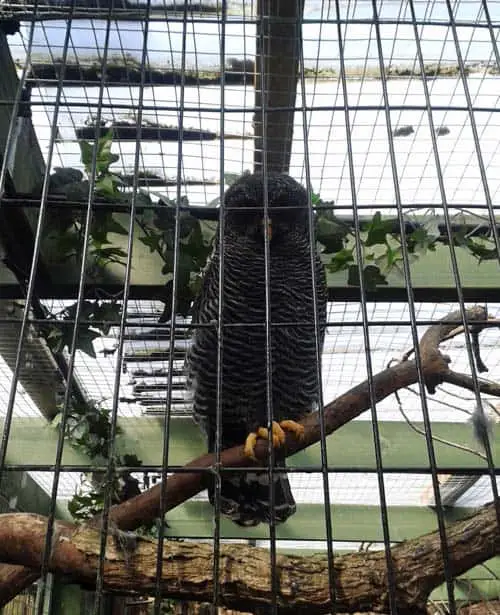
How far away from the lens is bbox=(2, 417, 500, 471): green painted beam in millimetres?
3182

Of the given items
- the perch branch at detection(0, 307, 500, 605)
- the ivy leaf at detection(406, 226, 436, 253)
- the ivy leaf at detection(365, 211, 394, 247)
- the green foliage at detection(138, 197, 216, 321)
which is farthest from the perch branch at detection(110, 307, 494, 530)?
the green foliage at detection(138, 197, 216, 321)

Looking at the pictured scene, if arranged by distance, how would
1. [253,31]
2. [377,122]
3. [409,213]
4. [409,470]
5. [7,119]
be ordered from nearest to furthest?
1. [409,470]
2. [253,31]
3. [7,119]
4. [377,122]
5. [409,213]

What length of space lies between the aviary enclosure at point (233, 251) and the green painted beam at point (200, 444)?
1 centimetres

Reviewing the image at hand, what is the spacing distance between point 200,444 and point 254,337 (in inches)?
37.4

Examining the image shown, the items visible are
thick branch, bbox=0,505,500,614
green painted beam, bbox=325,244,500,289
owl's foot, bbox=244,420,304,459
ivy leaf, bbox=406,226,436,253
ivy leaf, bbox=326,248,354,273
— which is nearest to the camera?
thick branch, bbox=0,505,500,614

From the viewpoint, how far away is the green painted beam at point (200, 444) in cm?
318

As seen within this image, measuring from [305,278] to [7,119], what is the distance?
4.87ft

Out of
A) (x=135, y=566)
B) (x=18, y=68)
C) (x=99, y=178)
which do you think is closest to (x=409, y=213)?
(x=99, y=178)

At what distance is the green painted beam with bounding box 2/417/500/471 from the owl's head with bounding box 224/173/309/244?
1182 mm

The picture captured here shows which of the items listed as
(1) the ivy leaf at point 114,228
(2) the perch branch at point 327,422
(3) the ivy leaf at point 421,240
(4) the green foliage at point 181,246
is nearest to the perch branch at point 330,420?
(2) the perch branch at point 327,422

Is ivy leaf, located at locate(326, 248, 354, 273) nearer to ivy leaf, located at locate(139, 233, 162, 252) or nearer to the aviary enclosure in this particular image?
the aviary enclosure

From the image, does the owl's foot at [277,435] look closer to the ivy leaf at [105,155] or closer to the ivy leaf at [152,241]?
the ivy leaf at [152,241]

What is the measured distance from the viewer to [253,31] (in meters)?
2.17

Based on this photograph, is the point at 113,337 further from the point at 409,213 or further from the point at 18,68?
the point at 409,213
